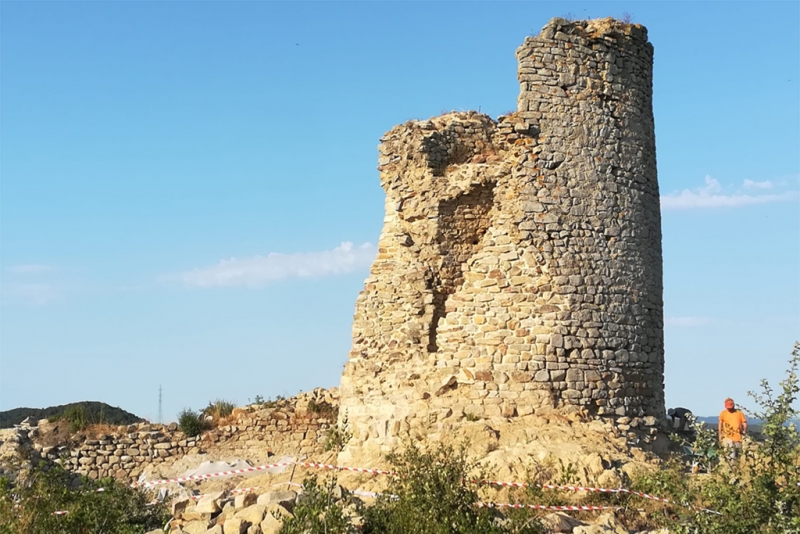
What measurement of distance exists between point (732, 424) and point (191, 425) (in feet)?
30.8

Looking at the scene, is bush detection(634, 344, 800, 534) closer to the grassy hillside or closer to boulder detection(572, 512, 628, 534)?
boulder detection(572, 512, 628, 534)

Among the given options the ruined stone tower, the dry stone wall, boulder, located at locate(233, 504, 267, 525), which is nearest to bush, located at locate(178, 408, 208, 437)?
the dry stone wall

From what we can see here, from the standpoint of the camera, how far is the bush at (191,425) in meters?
16.1

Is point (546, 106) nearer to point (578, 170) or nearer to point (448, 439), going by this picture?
point (578, 170)

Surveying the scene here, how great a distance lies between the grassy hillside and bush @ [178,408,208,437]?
5.86 feet

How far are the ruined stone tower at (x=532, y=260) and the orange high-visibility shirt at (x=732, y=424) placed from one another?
87 centimetres

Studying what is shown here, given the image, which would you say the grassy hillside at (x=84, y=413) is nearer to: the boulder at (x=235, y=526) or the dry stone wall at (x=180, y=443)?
the dry stone wall at (x=180, y=443)

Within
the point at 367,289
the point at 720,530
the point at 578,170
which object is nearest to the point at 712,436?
the point at 720,530

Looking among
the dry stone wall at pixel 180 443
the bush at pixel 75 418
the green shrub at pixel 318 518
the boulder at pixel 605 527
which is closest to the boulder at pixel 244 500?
the green shrub at pixel 318 518

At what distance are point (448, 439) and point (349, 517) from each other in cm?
351

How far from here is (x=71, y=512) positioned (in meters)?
7.98

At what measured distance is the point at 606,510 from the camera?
8695 millimetres

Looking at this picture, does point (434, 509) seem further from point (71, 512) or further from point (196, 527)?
point (71, 512)

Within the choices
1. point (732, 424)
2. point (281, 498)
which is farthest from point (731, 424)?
point (281, 498)
